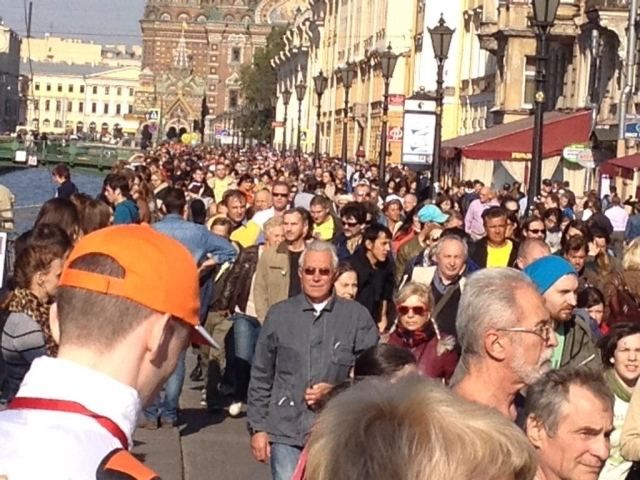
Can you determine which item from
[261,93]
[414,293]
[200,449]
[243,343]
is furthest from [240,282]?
[261,93]

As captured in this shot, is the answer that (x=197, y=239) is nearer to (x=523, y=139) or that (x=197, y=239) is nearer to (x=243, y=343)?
(x=243, y=343)

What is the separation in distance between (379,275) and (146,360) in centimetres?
976

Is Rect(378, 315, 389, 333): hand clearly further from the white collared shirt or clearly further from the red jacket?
the white collared shirt

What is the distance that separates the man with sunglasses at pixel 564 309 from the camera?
698 cm

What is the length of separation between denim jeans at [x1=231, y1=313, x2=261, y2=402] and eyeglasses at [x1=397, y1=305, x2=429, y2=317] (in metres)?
5.49

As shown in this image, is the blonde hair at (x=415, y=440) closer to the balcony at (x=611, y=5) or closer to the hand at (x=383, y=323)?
the hand at (x=383, y=323)

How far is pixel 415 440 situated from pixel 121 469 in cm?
57

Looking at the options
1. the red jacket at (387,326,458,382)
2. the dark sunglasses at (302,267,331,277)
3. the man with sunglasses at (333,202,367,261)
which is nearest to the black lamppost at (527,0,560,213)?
the man with sunglasses at (333,202,367,261)

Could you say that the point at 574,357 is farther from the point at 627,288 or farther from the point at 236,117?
the point at 236,117

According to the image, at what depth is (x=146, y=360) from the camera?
3.35 metres

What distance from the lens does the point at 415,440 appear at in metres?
2.94

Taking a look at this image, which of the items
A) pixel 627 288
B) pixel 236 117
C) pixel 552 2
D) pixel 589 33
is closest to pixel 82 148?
pixel 236 117

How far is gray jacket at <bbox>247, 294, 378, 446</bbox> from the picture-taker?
8.11 meters

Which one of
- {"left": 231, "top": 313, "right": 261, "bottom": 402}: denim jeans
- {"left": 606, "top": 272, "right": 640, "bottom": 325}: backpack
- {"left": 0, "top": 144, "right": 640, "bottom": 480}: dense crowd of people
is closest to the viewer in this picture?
{"left": 0, "top": 144, "right": 640, "bottom": 480}: dense crowd of people
